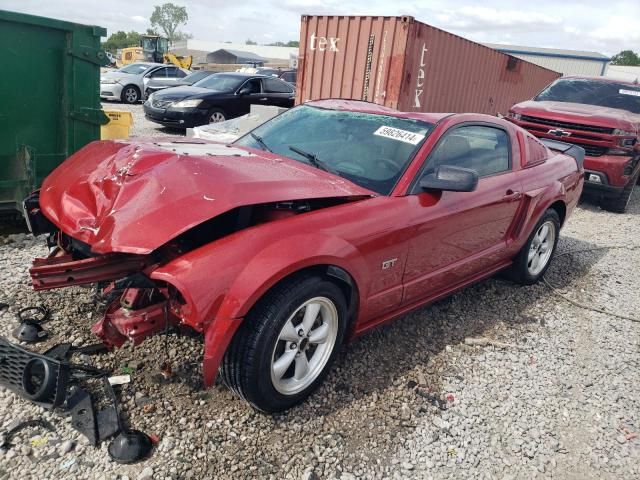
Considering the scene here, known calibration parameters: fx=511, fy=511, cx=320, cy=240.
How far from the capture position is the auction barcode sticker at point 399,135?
3284 mm

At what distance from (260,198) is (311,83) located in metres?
7.71

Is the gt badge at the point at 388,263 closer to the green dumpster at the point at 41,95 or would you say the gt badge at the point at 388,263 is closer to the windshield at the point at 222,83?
the green dumpster at the point at 41,95

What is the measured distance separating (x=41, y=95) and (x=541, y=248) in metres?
4.66

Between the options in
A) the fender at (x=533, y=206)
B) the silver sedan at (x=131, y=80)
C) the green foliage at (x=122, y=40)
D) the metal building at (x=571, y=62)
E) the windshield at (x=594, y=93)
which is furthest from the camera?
the green foliage at (x=122, y=40)

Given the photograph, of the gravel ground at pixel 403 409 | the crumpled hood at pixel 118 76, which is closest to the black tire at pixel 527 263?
the gravel ground at pixel 403 409

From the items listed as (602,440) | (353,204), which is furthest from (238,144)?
(602,440)

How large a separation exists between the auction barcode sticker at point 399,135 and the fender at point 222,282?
1.30 meters

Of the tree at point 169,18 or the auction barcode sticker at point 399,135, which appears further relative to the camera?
the tree at point 169,18

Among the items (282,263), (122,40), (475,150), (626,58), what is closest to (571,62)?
Answer: (626,58)

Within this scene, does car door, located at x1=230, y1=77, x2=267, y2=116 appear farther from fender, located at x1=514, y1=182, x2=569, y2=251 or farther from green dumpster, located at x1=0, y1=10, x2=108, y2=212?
fender, located at x1=514, y1=182, x2=569, y2=251

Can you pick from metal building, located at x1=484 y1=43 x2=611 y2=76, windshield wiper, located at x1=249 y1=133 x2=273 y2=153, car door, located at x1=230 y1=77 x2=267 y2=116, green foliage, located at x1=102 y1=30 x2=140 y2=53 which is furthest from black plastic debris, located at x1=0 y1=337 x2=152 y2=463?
green foliage, located at x1=102 y1=30 x2=140 y2=53

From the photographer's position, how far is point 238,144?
3.77 metres

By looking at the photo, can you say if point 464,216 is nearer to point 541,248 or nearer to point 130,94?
point 541,248

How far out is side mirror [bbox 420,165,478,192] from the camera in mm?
2963
